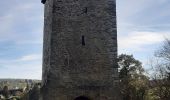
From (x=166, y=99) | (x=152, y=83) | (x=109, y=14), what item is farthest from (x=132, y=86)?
(x=109, y=14)

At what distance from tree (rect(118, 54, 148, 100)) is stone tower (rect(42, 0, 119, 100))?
19317 millimetres

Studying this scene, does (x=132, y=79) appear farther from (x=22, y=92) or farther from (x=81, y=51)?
(x=22, y=92)

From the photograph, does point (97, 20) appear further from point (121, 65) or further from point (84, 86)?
point (121, 65)

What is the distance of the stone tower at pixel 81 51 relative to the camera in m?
16.9

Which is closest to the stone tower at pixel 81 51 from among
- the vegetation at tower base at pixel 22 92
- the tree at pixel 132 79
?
the vegetation at tower base at pixel 22 92

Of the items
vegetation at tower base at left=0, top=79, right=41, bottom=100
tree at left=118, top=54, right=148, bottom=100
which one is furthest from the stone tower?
tree at left=118, top=54, right=148, bottom=100

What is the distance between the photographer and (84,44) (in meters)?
17.5

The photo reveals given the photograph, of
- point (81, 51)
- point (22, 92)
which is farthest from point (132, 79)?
point (22, 92)

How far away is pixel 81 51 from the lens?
17.4m

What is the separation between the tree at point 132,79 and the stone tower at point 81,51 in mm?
19317

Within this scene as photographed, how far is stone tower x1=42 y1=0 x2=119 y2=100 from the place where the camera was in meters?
16.9

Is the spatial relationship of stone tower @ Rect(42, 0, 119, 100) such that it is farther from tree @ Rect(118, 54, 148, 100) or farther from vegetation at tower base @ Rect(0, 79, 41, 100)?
tree @ Rect(118, 54, 148, 100)

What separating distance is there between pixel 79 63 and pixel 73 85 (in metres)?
1.18

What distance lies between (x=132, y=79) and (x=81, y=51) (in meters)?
21.6
